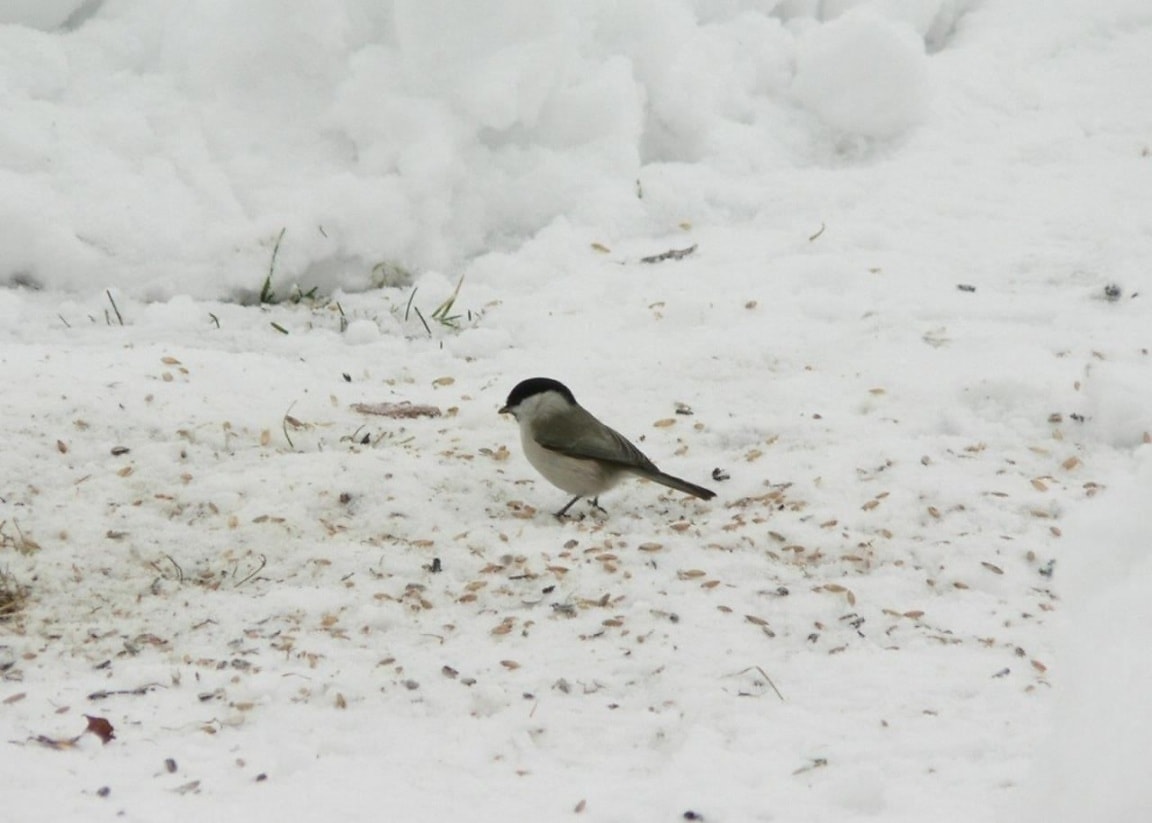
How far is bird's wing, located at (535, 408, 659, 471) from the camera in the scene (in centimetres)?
399

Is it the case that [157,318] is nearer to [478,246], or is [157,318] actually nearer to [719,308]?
[478,246]

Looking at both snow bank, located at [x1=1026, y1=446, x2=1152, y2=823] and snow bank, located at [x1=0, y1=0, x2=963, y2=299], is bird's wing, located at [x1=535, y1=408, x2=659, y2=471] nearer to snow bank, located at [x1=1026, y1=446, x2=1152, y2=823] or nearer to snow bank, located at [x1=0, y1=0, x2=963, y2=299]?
snow bank, located at [x1=0, y1=0, x2=963, y2=299]

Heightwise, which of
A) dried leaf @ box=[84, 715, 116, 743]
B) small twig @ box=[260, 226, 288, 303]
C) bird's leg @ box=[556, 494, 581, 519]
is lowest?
bird's leg @ box=[556, 494, 581, 519]

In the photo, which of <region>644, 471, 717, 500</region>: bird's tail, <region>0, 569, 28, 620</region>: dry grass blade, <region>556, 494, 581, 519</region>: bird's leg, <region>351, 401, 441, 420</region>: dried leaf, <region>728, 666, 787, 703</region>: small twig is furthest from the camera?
<region>351, 401, 441, 420</region>: dried leaf

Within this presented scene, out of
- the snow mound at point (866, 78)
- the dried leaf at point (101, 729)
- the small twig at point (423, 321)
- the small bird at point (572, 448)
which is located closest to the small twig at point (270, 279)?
the small twig at point (423, 321)

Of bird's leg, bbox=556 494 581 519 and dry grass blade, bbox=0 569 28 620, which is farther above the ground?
dry grass blade, bbox=0 569 28 620

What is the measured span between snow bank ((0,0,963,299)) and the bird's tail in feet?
6.90

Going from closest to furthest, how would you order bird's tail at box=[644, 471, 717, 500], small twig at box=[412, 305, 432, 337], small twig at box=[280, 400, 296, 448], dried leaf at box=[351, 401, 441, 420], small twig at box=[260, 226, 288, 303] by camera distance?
bird's tail at box=[644, 471, 717, 500] → small twig at box=[280, 400, 296, 448] → dried leaf at box=[351, 401, 441, 420] → small twig at box=[412, 305, 432, 337] → small twig at box=[260, 226, 288, 303]

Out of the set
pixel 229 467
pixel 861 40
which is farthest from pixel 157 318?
pixel 861 40

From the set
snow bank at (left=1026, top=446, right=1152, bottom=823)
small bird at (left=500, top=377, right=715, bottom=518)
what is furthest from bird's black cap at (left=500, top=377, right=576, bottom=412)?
snow bank at (left=1026, top=446, right=1152, bottom=823)

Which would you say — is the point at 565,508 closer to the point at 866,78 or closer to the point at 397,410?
the point at 397,410

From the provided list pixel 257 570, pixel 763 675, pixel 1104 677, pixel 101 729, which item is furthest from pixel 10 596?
pixel 1104 677

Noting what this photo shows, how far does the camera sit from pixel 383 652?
10.2ft

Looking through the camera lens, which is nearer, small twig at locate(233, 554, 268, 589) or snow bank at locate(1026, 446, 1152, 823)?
snow bank at locate(1026, 446, 1152, 823)
